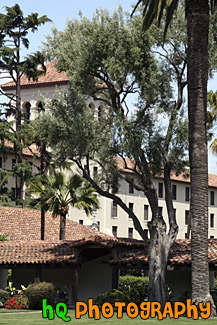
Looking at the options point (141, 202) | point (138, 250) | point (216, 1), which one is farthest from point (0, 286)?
point (141, 202)

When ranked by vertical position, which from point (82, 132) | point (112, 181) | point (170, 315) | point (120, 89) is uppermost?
point (120, 89)

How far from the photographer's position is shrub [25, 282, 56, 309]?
3228 centimetres

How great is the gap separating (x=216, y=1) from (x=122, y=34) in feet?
17.8

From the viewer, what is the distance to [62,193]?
4334cm

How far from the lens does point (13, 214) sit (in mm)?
49469

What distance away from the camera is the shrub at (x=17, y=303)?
32.9 m

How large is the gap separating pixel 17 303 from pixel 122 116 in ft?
34.4

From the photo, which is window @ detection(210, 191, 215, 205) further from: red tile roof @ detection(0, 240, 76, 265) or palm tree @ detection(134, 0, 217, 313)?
palm tree @ detection(134, 0, 217, 313)

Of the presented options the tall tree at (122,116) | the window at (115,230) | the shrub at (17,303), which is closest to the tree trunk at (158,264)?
the tall tree at (122,116)

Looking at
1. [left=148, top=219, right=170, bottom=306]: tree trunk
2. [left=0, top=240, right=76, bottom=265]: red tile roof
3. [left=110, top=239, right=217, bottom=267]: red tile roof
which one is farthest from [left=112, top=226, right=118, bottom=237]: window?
[left=148, top=219, right=170, bottom=306]: tree trunk

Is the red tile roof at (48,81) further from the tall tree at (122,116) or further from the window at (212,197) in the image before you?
the tall tree at (122,116)

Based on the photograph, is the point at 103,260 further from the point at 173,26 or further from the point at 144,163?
the point at 173,26

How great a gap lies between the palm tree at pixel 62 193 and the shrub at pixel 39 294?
11.1m

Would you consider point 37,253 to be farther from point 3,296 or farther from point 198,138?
point 198,138
